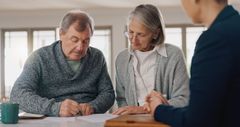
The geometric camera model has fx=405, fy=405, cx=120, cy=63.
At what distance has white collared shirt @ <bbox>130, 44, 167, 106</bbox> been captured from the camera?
1.98m

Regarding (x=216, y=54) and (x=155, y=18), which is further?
(x=155, y=18)

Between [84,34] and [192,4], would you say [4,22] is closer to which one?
[84,34]

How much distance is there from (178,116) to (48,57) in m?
1.06

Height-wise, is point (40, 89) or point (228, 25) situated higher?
point (228, 25)

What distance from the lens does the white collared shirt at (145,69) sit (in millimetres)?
1982

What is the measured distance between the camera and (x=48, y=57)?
198cm

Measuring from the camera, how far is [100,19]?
319 inches

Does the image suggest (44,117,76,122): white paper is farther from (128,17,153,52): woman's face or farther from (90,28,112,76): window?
(90,28,112,76): window

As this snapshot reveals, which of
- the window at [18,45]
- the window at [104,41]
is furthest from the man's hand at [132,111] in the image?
the window at [18,45]

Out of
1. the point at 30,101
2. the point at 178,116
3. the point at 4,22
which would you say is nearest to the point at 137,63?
the point at 30,101

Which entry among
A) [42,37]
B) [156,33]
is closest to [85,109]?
[156,33]

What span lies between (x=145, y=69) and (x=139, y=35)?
0.17m

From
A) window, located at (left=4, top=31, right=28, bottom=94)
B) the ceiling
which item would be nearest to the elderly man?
the ceiling

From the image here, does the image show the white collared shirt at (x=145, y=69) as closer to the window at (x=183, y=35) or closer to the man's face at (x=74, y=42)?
the man's face at (x=74, y=42)
